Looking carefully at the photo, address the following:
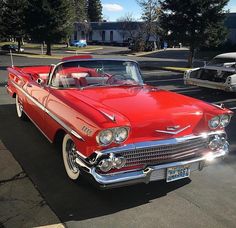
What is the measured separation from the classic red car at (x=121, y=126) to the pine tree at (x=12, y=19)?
34.7 m

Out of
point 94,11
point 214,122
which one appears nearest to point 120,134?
point 214,122

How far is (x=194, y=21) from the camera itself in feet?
70.8

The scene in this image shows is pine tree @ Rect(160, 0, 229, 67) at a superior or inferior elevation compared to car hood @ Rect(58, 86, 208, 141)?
superior

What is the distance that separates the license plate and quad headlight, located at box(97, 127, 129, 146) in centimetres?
68

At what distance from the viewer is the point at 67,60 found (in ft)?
19.1

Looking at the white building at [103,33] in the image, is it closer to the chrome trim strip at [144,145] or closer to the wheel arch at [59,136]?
the wheel arch at [59,136]

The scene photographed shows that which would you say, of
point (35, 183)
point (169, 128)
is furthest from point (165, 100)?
point (35, 183)

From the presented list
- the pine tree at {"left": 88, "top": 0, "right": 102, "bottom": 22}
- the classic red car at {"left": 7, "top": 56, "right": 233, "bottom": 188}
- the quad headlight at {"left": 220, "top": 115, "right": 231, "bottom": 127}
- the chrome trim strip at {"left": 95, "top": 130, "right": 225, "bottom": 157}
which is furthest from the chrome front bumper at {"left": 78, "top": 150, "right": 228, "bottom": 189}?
the pine tree at {"left": 88, "top": 0, "right": 102, "bottom": 22}

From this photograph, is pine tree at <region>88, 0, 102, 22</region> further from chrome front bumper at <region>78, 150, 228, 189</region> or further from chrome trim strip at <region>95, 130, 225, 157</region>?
chrome front bumper at <region>78, 150, 228, 189</region>

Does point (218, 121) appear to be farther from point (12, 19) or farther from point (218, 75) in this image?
point (12, 19)

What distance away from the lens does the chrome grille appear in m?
4.10

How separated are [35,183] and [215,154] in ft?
7.74

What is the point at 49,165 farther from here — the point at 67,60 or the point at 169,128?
the point at 169,128

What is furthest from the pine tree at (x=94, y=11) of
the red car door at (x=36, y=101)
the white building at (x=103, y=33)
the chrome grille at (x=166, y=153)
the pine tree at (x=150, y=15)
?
the chrome grille at (x=166, y=153)
